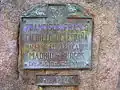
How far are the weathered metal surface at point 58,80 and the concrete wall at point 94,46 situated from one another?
35mm

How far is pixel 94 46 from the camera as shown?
478 centimetres

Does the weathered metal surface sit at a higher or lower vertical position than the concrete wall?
lower

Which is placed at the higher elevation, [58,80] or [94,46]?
[94,46]

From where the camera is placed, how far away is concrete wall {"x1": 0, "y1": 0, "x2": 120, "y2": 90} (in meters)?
4.78

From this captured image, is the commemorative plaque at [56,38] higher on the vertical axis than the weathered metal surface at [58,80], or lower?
higher

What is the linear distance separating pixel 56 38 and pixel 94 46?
331 mm

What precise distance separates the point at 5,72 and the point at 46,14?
61 centimetres

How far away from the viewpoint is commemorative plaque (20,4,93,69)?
476 centimetres

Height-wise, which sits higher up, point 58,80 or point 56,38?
point 56,38

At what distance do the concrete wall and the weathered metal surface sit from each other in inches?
1.4

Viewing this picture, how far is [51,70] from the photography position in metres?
Answer: 4.78

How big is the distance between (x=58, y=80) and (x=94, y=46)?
421 mm

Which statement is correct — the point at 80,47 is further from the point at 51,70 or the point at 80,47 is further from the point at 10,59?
the point at 10,59

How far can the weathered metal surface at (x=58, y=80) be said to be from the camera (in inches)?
188
